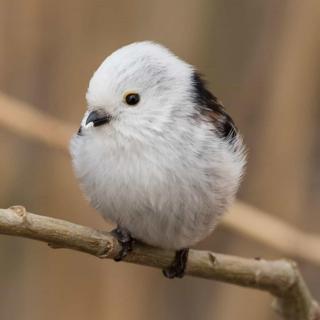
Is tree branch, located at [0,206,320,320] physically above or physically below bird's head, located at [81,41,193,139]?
below

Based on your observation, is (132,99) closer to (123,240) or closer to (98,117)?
(98,117)

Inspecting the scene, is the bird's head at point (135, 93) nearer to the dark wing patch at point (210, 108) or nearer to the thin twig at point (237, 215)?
the dark wing patch at point (210, 108)

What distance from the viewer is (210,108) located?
1.75 meters

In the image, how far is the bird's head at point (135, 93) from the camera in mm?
1594

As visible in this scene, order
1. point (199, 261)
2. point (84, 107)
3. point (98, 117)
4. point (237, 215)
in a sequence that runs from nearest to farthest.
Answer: point (98, 117) → point (199, 261) → point (237, 215) → point (84, 107)

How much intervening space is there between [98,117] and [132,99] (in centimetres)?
7

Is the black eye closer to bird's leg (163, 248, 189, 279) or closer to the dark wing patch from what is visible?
the dark wing patch

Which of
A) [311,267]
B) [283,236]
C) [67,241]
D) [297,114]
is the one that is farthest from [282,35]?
[67,241]

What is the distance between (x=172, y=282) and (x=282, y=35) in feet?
2.62

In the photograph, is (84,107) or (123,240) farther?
(84,107)

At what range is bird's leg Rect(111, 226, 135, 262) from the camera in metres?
1.61

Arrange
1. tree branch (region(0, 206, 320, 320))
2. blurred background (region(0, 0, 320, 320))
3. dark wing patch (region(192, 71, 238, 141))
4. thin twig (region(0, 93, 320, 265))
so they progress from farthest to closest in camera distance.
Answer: blurred background (region(0, 0, 320, 320)) < thin twig (region(0, 93, 320, 265)) < dark wing patch (region(192, 71, 238, 141)) < tree branch (region(0, 206, 320, 320))

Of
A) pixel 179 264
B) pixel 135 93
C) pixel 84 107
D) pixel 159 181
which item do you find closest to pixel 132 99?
pixel 135 93

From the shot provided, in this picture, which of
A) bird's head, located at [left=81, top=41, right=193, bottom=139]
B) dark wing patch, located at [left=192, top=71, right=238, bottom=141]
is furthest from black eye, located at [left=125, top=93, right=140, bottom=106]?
dark wing patch, located at [left=192, top=71, right=238, bottom=141]
